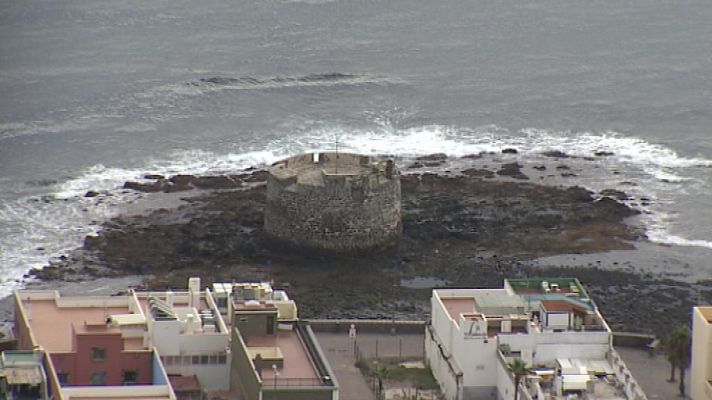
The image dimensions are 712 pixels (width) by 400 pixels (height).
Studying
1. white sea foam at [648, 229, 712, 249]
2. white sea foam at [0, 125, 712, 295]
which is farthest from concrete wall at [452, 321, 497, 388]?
white sea foam at [648, 229, 712, 249]

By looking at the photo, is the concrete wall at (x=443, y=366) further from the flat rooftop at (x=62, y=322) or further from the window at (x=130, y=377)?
the window at (x=130, y=377)

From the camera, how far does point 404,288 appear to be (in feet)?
467

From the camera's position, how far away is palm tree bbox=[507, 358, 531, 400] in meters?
115

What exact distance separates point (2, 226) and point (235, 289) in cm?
3504

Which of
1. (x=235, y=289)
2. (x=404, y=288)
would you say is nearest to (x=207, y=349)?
(x=235, y=289)

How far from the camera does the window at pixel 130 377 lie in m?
115

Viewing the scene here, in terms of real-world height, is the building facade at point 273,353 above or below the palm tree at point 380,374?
above

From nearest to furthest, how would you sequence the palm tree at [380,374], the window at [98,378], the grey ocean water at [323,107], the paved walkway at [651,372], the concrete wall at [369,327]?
1. the window at [98,378]
2. the palm tree at [380,374]
3. the paved walkway at [651,372]
4. the concrete wall at [369,327]
5. the grey ocean water at [323,107]

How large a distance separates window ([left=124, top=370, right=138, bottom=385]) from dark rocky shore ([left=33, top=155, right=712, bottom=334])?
22525mm

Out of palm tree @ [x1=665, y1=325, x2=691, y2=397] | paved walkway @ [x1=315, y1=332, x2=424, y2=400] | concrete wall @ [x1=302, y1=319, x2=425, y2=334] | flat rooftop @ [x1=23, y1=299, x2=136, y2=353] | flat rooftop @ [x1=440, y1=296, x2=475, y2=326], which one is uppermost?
flat rooftop @ [x1=23, y1=299, x2=136, y2=353]

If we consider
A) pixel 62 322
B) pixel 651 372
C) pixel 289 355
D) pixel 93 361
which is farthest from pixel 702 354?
pixel 62 322

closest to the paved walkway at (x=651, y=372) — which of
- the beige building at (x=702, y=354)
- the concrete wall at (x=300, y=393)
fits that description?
the beige building at (x=702, y=354)

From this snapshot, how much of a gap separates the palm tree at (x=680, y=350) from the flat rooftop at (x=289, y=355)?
1822cm

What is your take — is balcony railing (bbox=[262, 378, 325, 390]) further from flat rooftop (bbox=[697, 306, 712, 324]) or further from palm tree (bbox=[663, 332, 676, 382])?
palm tree (bbox=[663, 332, 676, 382])
